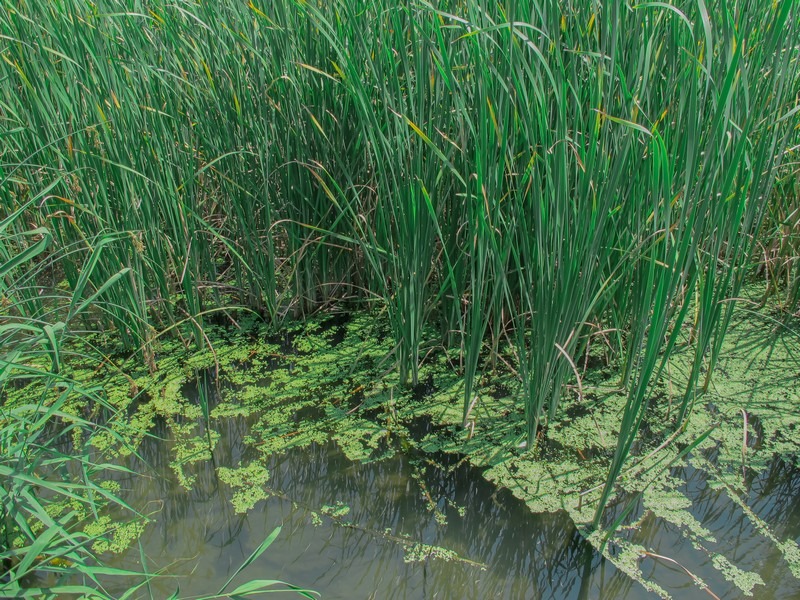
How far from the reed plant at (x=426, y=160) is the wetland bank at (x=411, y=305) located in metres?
0.01

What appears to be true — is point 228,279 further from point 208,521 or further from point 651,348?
point 651,348

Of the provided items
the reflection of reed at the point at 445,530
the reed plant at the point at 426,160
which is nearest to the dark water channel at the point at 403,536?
the reflection of reed at the point at 445,530

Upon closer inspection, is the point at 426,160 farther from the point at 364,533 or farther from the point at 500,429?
the point at 364,533

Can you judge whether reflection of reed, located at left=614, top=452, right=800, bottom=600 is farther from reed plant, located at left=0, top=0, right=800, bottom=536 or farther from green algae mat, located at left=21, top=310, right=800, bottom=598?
reed plant, located at left=0, top=0, right=800, bottom=536

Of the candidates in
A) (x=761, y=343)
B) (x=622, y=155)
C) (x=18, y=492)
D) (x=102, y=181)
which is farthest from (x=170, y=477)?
(x=761, y=343)

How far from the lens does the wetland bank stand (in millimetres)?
1369

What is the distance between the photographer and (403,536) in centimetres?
150

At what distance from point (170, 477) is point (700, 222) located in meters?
1.34

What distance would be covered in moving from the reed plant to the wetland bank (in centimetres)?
1

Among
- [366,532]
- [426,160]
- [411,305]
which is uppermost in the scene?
[426,160]

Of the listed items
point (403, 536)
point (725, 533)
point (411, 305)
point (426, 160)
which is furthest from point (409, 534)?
point (426, 160)

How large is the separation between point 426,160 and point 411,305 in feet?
1.27

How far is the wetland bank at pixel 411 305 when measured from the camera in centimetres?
137

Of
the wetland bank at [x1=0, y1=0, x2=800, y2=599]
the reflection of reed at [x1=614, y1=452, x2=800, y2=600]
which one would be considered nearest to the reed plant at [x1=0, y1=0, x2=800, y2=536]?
the wetland bank at [x1=0, y1=0, x2=800, y2=599]
